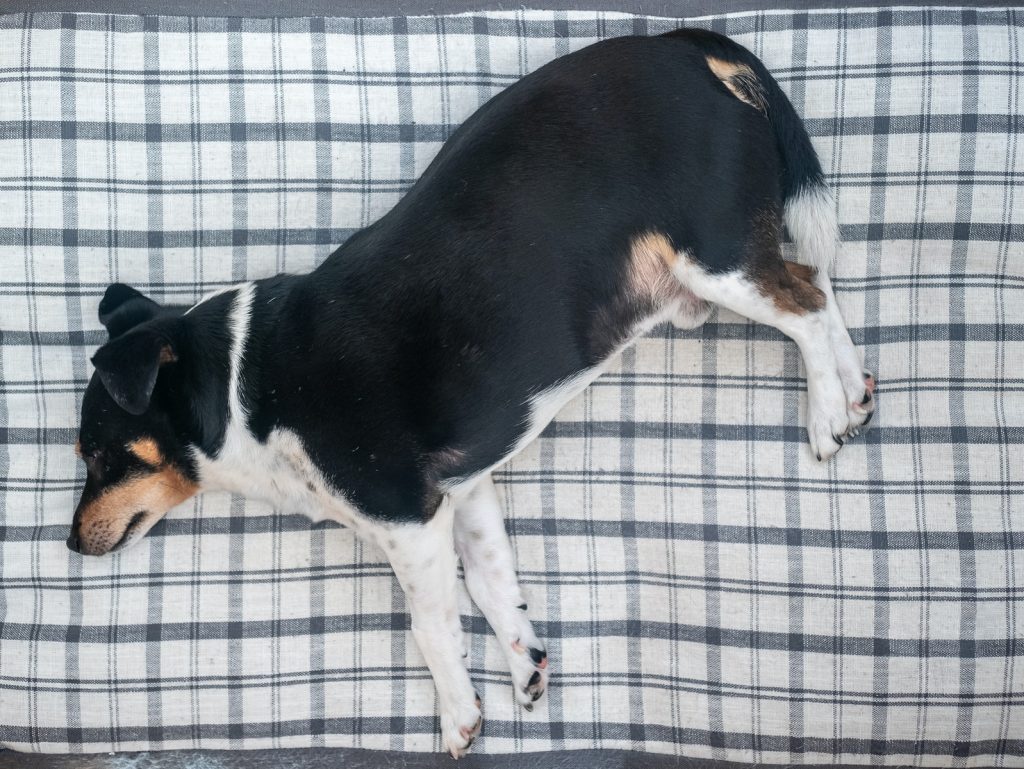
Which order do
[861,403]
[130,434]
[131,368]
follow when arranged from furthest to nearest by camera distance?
[861,403] < [130,434] < [131,368]

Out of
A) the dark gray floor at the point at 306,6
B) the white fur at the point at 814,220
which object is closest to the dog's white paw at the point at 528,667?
the white fur at the point at 814,220

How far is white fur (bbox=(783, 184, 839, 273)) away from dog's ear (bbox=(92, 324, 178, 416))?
174 centimetres

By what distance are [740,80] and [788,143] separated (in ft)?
0.72

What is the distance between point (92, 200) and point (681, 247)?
6.05 feet

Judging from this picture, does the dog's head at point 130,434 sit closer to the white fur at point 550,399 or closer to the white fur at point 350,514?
the white fur at point 350,514

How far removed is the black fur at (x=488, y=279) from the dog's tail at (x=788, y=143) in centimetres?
13

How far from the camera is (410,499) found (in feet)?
7.44

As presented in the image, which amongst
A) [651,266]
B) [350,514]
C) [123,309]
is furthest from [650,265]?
[123,309]

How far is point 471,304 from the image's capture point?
2.17 m

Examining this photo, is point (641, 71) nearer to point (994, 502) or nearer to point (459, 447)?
point (459, 447)

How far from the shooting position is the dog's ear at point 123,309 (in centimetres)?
239

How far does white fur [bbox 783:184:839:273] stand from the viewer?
240cm

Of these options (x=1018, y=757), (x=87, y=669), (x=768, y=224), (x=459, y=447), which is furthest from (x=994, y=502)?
(x=87, y=669)

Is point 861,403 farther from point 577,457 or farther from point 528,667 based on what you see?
point 528,667
